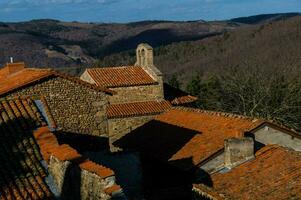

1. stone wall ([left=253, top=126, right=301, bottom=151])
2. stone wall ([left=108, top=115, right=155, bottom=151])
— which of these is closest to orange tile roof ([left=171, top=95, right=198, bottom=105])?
stone wall ([left=108, top=115, right=155, bottom=151])

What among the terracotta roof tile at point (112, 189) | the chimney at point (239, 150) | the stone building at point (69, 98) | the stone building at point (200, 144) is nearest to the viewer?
the terracotta roof tile at point (112, 189)

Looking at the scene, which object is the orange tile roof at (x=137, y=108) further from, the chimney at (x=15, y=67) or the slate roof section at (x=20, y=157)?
the slate roof section at (x=20, y=157)

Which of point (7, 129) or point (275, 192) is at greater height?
point (7, 129)

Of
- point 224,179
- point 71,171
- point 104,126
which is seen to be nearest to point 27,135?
point 71,171

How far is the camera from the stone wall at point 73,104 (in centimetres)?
1848

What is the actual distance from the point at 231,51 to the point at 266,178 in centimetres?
10460

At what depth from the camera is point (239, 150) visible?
19781 mm

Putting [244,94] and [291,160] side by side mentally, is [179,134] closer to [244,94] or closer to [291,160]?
[291,160]

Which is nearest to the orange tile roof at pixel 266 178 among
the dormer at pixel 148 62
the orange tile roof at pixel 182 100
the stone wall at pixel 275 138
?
the stone wall at pixel 275 138

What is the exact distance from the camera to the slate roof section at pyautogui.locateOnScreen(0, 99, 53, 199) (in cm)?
957

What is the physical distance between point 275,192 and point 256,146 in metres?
4.76

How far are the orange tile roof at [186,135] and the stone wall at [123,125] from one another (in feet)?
1.83

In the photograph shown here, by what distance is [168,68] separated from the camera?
399 ft

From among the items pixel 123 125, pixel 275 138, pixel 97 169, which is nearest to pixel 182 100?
pixel 123 125
